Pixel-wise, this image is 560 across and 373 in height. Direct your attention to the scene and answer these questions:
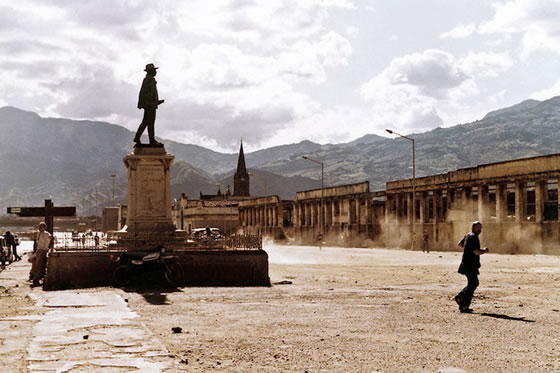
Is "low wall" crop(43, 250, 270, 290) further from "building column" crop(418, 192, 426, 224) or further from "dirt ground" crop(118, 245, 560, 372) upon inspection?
"building column" crop(418, 192, 426, 224)

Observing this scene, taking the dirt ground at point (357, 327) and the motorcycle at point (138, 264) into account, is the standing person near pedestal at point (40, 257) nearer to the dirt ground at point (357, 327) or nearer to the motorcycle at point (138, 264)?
the motorcycle at point (138, 264)

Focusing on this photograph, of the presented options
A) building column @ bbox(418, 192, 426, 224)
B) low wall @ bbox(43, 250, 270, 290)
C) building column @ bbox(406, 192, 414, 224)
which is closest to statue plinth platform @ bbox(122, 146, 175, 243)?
low wall @ bbox(43, 250, 270, 290)

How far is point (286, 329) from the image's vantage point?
1296 centimetres

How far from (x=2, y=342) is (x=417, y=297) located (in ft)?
35.3

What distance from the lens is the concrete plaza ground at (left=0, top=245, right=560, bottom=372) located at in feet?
32.1

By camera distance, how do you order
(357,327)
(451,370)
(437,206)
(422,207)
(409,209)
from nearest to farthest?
(451,370) < (357,327) < (437,206) < (422,207) < (409,209)

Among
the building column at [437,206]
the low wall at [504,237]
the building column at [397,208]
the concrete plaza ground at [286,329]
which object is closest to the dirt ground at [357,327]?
the concrete plaza ground at [286,329]

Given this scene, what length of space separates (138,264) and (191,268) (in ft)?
6.06

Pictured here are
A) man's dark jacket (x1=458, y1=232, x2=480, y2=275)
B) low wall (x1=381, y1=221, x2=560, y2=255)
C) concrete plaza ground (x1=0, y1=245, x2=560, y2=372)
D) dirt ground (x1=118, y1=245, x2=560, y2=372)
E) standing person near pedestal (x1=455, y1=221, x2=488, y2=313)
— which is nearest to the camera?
concrete plaza ground (x1=0, y1=245, x2=560, y2=372)

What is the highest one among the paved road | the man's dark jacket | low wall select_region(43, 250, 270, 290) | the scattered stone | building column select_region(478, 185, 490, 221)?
building column select_region(478, 185, 490, 221)

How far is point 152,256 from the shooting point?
2211 centimetres

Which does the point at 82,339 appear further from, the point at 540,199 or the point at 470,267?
the point at 540,199

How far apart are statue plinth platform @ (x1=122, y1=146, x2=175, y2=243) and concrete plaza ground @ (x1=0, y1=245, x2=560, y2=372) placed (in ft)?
14.5

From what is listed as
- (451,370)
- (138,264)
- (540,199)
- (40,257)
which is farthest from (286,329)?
(540,199)
